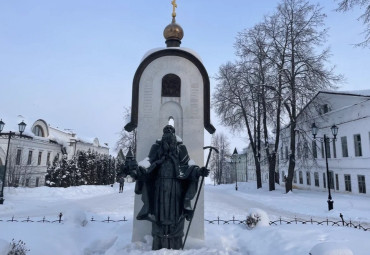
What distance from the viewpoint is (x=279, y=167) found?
39594mm

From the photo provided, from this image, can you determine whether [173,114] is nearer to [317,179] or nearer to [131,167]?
[131,167]

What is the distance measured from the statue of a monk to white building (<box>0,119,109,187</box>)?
93.8 feet

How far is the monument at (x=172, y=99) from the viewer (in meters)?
6.86

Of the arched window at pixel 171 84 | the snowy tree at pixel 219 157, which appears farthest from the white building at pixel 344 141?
the snowy tree at pixel 219 157

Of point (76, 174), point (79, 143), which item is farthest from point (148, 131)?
point (79, 143)

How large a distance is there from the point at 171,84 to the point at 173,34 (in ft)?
5.88

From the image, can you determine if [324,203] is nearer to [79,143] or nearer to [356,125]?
[356,125]

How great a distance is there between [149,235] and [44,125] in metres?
38.9

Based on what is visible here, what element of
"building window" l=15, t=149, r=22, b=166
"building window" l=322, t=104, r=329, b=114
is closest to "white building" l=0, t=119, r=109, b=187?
"building window" l=15, t=149, r=22, b=166

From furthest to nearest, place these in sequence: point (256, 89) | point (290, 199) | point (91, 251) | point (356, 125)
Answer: point (256, 89) → point (356, 125) → point (290, 199) → point (91, 251)

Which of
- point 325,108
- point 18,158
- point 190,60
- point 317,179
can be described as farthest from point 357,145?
point 18,158

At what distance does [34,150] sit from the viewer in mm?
36031

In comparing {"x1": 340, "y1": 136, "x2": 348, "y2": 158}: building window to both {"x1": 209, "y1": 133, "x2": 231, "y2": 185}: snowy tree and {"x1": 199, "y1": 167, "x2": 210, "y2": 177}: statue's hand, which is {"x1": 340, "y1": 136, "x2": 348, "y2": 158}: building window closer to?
{"x1": 199, "y1": 167, "x2": 210, "y2": 177}: statue's hand

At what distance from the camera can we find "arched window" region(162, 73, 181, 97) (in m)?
7.08
